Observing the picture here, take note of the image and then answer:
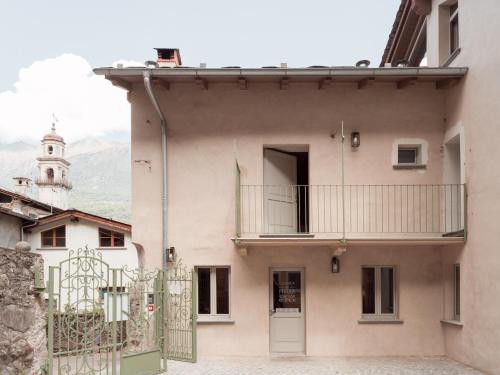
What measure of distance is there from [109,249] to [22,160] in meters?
183

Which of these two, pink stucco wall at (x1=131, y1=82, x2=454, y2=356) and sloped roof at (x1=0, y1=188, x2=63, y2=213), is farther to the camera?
sloped roof at (x1=0, y1=188, x2=63, y2=213)

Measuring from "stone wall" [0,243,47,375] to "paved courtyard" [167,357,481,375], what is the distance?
8.24 feet

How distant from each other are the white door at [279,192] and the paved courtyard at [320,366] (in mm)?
2728

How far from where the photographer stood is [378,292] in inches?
386

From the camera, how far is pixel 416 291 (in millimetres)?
9688

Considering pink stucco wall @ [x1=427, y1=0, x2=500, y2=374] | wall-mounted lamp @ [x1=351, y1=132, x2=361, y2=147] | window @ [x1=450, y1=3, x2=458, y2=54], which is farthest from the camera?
window @ [x1=450, y1=3, x2=458, y2=54]

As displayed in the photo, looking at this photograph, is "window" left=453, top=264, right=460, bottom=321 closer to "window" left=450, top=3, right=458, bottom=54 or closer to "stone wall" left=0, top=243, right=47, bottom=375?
"window" left=450, top=3, right=458, bottom=54

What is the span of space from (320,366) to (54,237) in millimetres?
17550

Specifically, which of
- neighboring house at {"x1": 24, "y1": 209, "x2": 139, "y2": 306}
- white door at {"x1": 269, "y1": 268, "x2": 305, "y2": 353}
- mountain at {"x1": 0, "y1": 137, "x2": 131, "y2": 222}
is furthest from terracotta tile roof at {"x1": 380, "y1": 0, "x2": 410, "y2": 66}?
mountain at {"x1": 0, "y1": 137, "x2": 131, "y2": 222}

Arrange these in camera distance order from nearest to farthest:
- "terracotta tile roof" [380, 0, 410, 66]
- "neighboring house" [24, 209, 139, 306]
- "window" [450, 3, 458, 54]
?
1. "window" [450, 3, 458, 54]
2. "terracotta tile roof" [380, 0, 410, 66]
3. "neighboring house" [24, 209, 139, 306]

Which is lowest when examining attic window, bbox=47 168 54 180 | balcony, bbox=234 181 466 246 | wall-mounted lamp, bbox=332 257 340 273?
wall-mounted lamp, bbox=332 257 340 273

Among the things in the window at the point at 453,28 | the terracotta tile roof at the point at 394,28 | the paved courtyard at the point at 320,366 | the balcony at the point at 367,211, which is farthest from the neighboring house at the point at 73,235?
the window at the point at 453,28

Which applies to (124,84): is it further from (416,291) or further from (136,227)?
(416,291)

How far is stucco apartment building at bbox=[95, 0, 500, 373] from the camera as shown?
959 centimetres
